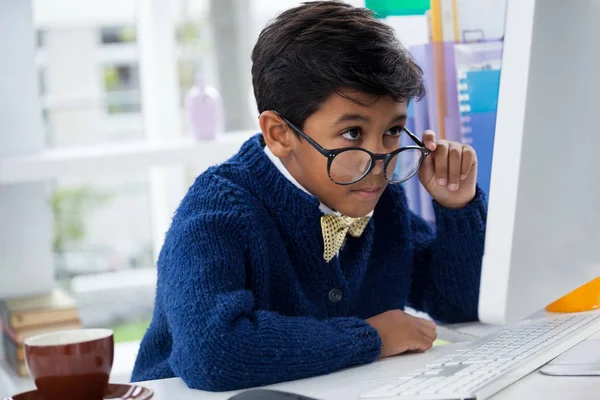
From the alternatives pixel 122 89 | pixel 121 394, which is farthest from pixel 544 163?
pixel 122 89

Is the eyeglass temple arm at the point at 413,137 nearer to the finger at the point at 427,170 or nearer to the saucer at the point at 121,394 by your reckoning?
the finger at the point at 427,170

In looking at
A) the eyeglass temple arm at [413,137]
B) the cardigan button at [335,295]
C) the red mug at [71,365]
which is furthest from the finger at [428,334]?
the red mug at [71,365]

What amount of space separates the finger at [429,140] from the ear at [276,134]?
0.23m

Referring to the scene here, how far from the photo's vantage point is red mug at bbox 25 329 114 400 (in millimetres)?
874

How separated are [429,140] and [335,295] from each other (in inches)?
11.2

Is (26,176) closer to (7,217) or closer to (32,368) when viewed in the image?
(7,217)

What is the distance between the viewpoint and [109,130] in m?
2.95

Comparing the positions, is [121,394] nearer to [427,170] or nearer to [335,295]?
[335,295]

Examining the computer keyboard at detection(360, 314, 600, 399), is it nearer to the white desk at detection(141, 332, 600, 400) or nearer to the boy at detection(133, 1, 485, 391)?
the white desk at detection(141, 332, 600, 400)

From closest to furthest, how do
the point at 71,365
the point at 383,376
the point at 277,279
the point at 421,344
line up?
the point at 71,365
the point at 383,376
the point at 421,344
the point at 277,279

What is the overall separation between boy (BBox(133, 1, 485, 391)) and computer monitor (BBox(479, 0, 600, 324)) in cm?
16

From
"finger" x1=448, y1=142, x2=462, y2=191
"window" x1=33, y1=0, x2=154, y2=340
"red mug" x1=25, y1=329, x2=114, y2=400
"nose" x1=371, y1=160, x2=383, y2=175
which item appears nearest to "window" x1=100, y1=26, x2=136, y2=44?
"window" x1=33, y1=0, x2=154, y2=340

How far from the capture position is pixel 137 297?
290 cm

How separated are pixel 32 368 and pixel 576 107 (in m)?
0.68
